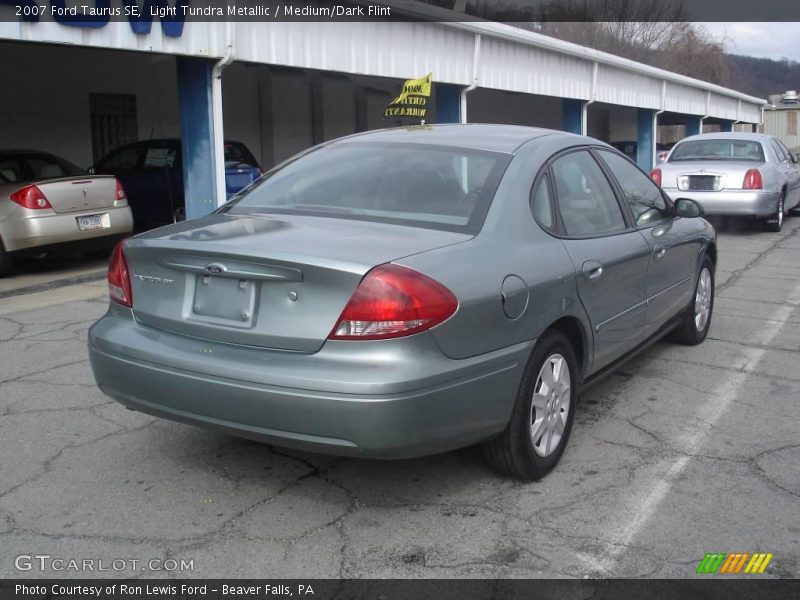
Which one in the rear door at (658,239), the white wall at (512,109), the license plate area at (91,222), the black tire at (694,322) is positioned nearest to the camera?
the rear door at (658,239)

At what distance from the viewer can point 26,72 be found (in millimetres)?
14570

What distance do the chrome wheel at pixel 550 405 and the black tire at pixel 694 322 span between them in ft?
7.70

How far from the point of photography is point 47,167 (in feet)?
32.8

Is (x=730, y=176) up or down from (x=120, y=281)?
up

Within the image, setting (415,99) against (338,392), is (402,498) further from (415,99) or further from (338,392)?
(415,99)

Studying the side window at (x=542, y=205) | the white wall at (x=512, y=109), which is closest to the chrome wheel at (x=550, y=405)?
the side window at (x=542, y=205)

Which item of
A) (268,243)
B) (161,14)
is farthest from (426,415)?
(161,14)

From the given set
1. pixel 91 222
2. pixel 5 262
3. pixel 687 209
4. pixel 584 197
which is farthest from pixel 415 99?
pixel 584 197

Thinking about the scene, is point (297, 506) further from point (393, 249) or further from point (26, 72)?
point (26, 72)

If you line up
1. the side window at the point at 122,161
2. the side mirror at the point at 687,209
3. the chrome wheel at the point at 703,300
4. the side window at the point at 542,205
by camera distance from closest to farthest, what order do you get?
the side window at the point at 542,205
the side mirror at the point at 687,209
the chrome wheel at the point at 703,300
the side window at the point at 122,161

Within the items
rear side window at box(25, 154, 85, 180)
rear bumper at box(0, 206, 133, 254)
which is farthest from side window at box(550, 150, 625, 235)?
rear side window at box(25, 154, 85, 180)

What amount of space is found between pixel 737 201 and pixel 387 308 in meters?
11.0

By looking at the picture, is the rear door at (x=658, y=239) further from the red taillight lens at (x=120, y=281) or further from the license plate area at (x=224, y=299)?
the red taillight lens at (x=120, y=281)

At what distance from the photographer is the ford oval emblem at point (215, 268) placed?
3262mm
